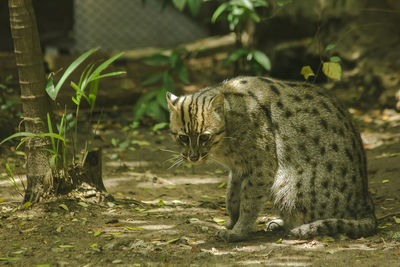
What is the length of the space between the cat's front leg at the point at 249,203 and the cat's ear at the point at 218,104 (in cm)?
77

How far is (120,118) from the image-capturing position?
958 cm

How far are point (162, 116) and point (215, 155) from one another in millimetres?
3210

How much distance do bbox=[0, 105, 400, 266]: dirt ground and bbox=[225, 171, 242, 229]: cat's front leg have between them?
151 mm

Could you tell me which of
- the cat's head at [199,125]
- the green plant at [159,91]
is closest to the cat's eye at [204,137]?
the cat's head at [199,125]

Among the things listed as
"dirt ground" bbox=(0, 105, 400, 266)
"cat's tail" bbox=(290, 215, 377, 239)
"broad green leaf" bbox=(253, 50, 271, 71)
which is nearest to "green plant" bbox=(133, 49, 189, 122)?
"broad green leaf" bbox=(253, 50, 271, 71)

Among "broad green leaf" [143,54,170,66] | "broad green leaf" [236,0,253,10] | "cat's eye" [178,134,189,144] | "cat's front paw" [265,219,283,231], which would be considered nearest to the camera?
"cat's eye" [178,134,189,144]

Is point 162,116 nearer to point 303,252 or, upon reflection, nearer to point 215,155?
point 215,155

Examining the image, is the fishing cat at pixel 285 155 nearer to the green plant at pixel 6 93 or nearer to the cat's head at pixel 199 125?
the cat's head at pixel 199 125

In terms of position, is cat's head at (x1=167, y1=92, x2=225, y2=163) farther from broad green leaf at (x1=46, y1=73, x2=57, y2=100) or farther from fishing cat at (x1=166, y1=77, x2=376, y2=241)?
broad green leaf at (x1=46, y1=73, x2=57, y2=100)

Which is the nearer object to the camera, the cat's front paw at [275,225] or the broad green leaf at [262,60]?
the cat's front paw at [275,225]

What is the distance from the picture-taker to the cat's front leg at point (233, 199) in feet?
17.9

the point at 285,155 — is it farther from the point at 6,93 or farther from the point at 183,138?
the point at 6,93

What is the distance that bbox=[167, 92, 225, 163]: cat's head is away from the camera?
490 centimetres

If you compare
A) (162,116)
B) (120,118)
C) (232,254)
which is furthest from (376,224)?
(120,118)
